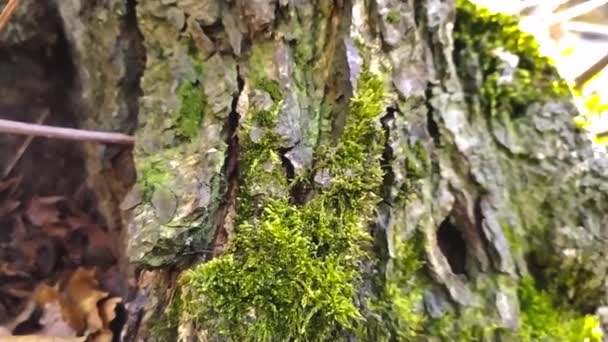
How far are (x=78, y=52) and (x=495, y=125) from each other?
949 mm

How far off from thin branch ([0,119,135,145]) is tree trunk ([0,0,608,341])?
10 centimetres

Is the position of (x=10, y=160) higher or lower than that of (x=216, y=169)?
higher

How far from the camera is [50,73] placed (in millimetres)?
1629

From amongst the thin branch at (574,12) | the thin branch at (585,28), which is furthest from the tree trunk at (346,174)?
the thin branch at (585,28)

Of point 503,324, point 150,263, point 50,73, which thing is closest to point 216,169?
point 150,263

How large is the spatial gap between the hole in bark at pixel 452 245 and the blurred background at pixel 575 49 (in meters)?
0.34

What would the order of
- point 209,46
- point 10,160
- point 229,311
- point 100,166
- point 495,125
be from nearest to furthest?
1. point 229,311
2. point 209,46
3. point 495,125
4. point 100,166
5. point 10,160

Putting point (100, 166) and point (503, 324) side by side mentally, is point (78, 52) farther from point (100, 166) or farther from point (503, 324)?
point (503, 324)

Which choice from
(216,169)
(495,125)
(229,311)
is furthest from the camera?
(495,125)

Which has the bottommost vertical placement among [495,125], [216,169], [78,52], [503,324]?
[503,324]

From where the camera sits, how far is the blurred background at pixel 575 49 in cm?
138

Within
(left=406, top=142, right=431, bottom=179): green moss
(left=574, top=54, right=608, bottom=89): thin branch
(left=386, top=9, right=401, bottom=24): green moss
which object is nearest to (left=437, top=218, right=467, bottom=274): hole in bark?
(left=406, top=142, right=431, bottom=179): green moss

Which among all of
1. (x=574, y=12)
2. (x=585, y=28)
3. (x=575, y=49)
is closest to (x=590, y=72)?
(x=575, y=49)

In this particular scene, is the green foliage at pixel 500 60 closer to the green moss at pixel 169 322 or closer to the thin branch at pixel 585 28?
the green moss at pixel 169 322
